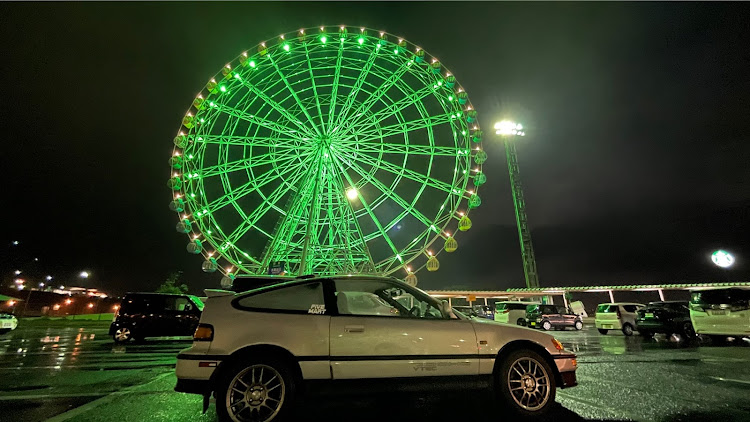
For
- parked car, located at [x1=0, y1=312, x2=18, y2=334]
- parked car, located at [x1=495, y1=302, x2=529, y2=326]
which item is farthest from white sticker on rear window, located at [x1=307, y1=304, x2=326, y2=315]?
parked car, located at [x1=495, y1=302, x2=529, y2=326]

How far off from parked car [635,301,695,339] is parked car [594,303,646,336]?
1.33 m

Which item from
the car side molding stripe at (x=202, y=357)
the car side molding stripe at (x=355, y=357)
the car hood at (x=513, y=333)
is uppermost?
the car hood at (x=513, y=333)

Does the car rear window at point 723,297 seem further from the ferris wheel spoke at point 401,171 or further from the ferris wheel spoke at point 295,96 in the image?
the ferris wheel spoke at point 295,96

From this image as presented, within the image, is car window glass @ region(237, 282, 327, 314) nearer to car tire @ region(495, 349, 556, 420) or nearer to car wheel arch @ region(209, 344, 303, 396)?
car wheel arch @ region(209, 344, 303, 396)

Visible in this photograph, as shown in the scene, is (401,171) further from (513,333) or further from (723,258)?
(723,258)

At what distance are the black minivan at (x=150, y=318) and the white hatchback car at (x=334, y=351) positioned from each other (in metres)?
9.62

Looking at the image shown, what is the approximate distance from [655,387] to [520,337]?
2.57 m

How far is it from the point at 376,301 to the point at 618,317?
1537 centimetres

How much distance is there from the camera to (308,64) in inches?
705

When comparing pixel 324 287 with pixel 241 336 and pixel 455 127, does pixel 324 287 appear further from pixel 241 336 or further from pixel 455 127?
pixel 455 127

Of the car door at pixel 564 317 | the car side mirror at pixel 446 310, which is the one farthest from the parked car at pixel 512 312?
the car side mirror at pixel 446 310

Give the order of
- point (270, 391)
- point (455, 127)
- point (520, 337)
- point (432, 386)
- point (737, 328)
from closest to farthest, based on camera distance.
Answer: point (270, 391) < point (432, 386) < point (520, 337) < point (737, 328) < point (455, 127)

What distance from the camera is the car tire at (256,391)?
3359mm

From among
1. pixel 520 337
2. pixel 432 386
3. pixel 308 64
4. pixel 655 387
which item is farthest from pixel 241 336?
pixel 308 64
